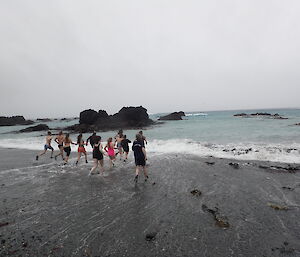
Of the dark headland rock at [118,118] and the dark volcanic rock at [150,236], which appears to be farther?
the dark headland rock at [118,118]

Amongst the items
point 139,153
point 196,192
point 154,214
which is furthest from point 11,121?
point 154,214

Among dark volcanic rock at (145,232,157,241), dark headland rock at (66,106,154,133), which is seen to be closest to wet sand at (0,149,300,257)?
dark volcanic rock at (145,232,157,241)

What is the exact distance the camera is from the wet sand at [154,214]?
4133 mm

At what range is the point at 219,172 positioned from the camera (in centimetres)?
939

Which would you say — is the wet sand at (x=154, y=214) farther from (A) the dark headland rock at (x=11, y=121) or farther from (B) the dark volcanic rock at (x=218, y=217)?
(A) the dark headland rock at (x=11, y=121)

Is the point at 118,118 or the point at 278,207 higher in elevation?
the point at 118,118

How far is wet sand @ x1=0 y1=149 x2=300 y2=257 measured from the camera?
413 centimetres

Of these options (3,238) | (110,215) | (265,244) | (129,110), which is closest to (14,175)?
(3,238)

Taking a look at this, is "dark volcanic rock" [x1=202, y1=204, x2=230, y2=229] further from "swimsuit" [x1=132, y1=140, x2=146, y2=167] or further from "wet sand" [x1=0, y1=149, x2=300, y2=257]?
"swimsuit" [x1=132, y1=140, x2=146, y2=167]

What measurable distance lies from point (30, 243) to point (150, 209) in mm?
2987

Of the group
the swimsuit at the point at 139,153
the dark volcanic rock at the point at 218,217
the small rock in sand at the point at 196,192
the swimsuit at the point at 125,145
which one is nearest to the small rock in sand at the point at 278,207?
the dark volcanic rock at the point at 218,217

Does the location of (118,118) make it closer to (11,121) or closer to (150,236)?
(150,236)

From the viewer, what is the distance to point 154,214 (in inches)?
215

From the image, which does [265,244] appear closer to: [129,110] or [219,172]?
[219,172]
